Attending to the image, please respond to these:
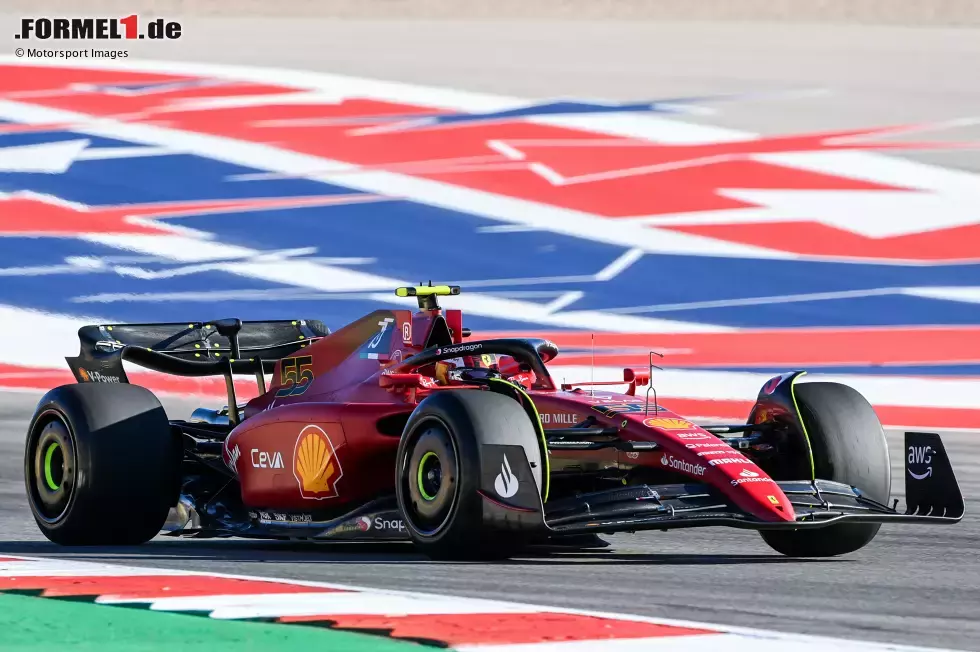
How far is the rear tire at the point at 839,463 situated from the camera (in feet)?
33.0

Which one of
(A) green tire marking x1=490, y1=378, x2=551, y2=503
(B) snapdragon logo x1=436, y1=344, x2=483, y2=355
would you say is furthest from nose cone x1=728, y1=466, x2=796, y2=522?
(B) snapdragon logo x1=436, y1=344, x2=483, y2=355

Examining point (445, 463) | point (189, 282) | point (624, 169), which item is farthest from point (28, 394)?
point (445, 463)

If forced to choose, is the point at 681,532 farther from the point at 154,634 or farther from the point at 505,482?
the point at 154,634

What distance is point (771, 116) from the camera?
99.0ft

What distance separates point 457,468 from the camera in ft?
29.3

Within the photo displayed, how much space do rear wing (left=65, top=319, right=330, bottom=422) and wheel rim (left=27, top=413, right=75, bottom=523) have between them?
105 cm

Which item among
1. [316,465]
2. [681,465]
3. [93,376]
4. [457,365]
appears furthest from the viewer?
[93,376]

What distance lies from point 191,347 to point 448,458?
4.51m

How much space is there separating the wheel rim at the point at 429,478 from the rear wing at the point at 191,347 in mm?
2960

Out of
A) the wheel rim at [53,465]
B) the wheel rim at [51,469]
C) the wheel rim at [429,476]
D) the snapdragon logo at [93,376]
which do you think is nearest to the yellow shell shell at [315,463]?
the wheel rim at [429,476]

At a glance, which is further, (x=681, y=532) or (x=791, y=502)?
(x=681, y=532)

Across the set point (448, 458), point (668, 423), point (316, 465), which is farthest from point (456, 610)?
point (316, 465)

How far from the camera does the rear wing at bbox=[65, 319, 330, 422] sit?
1248 centimetres

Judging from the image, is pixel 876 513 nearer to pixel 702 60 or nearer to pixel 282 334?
pixel 282 334
